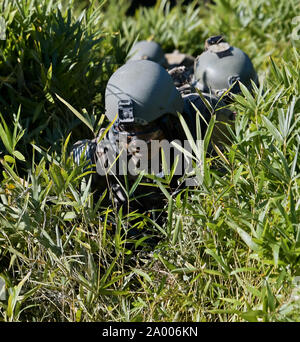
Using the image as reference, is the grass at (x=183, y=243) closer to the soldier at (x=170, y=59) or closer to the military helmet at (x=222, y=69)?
the military helmet at (x=222, y=69)

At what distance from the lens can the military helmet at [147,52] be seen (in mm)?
3488

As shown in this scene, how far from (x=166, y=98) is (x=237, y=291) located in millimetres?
859

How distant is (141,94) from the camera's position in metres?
2.29

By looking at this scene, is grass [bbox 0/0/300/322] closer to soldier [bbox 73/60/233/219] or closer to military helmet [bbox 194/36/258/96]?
soldier [bbox 73/60/233/219]

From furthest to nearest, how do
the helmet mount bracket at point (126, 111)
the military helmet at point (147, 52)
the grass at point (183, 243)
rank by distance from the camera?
the military helmet at point (147, 52)
the helmet mount bracket at point (126, 111)
the grass at point (183, 243)

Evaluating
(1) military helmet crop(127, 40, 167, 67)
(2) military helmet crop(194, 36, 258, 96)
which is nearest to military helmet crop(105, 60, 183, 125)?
(2) military helmet crop(194, 36, 258, 96)

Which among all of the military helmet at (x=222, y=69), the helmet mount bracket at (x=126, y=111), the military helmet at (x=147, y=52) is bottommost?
the military helmet at (x=147, y=52)

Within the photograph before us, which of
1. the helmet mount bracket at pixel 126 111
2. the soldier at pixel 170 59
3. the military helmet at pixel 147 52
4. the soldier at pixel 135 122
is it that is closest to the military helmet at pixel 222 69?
the soldier at pixel 170 59

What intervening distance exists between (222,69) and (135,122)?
2.91ft

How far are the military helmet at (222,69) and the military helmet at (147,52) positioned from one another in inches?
18.5

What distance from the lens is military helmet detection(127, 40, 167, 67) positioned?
349 cm

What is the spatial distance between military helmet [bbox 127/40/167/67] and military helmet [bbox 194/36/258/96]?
1.54ft

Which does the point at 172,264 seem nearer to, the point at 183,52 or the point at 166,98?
the point at 166,98

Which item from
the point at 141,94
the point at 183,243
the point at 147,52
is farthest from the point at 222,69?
the point at 183,243
